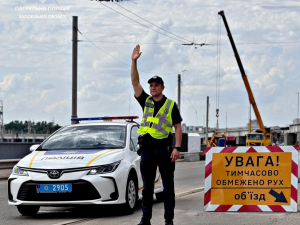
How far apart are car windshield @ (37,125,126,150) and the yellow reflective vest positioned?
8.65 ft

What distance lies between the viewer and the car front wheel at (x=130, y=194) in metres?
10.3

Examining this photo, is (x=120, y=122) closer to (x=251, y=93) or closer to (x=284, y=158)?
(x=284, y=158)

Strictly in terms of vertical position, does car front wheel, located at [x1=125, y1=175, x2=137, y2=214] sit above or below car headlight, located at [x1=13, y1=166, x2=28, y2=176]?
below

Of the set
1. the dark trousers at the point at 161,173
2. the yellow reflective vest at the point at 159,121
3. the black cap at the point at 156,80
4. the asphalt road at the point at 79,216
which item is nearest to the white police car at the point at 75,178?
the asphalt road at the point at 79,216

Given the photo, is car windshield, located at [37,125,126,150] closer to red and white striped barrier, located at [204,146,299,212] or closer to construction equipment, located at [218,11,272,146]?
red and white striped barrier, located at [204,146,299,212]

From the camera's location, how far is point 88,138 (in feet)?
36.5

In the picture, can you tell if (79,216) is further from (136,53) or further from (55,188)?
(136,53)

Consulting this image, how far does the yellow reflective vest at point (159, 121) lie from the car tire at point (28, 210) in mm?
2929

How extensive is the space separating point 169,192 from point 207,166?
5.86ft

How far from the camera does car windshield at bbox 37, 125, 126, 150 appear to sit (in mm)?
10945

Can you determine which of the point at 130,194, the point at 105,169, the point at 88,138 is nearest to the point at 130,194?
the point at 130,194

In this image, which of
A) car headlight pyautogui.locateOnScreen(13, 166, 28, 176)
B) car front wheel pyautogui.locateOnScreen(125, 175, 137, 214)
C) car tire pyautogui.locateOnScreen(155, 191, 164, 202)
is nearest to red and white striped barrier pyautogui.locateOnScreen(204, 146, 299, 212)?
car front wheel pyautogui.locateOnScreen(125, 175, 137, 214)

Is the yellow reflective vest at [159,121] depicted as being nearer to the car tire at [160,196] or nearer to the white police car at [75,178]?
the white police car at [75,178]

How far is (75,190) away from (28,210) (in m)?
1.10
